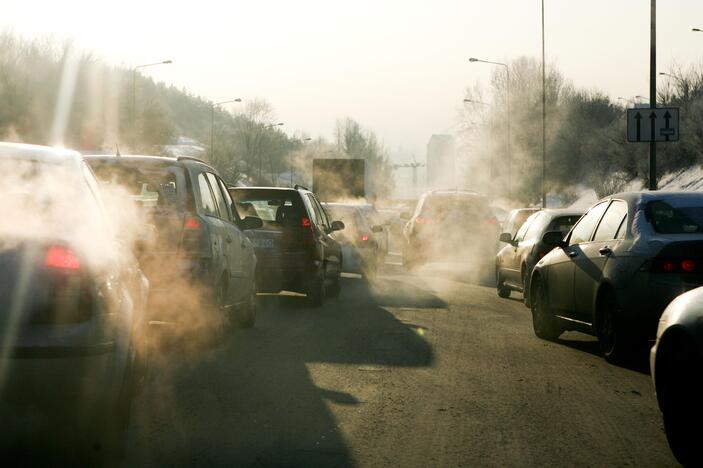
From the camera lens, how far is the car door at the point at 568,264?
443 inches

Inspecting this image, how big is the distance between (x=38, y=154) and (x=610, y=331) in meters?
5.77

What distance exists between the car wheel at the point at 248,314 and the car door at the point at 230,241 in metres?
0.50

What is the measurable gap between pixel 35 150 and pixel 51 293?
1.13 m

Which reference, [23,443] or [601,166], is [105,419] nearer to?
[23,443]

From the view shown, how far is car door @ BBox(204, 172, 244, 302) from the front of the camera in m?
11.4

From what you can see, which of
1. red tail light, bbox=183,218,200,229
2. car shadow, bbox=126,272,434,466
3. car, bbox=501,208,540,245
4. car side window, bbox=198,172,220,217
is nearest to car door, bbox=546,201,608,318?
car shadow, bbox=126,272,434,466

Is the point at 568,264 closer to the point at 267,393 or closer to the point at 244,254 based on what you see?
the point at 244,254

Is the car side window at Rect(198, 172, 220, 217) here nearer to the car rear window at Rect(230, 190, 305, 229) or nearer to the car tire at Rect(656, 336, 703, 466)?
the car rear window at Rect(230, 190, 305, 229)

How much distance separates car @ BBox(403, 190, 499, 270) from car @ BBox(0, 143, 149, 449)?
19876 mm

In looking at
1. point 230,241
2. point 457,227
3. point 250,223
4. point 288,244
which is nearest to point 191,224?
point 230,241

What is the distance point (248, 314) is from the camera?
12.8m

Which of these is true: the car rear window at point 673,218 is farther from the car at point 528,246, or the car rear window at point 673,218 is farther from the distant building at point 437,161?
the distant building at point 437,161

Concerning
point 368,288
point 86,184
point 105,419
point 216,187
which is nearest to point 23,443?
point 105,419

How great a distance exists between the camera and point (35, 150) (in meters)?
5.92
